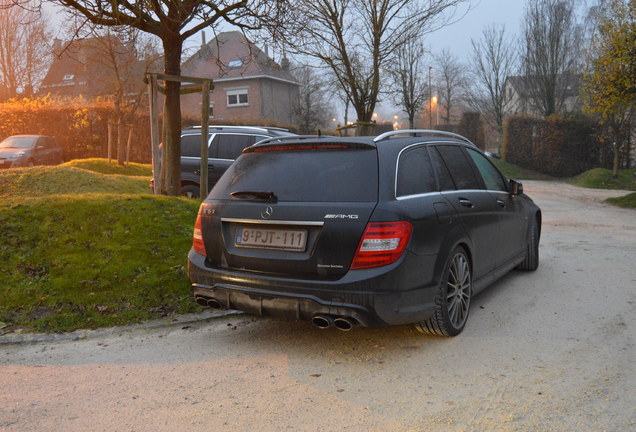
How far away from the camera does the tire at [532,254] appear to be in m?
6.85

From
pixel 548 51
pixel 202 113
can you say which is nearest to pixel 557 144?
pixel 548 51

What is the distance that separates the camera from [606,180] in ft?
79.0

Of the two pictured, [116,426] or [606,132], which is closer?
[116,426]

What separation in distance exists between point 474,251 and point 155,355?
284 centimetres

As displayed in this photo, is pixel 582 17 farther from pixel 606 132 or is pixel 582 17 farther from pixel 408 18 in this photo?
pixel 408 18

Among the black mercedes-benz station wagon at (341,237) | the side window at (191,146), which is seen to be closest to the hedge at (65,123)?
the side window at (191,146)

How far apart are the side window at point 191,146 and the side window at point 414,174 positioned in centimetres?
843

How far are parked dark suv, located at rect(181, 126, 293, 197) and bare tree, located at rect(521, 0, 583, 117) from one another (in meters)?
28.3

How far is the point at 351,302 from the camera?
147 inches

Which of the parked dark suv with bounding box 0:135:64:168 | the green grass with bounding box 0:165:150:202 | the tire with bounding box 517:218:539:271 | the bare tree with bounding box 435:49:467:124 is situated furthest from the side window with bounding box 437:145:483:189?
the bare tree with bounding box 435:49:467:124

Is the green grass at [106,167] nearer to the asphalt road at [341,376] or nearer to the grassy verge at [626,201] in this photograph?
the asphalt road at [341,376]

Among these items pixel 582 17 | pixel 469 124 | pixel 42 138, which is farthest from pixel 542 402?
pixel 582 17

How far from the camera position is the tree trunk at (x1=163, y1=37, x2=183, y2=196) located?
9289mm

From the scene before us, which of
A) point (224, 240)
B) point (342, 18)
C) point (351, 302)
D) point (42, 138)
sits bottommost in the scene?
point (351, 302)
